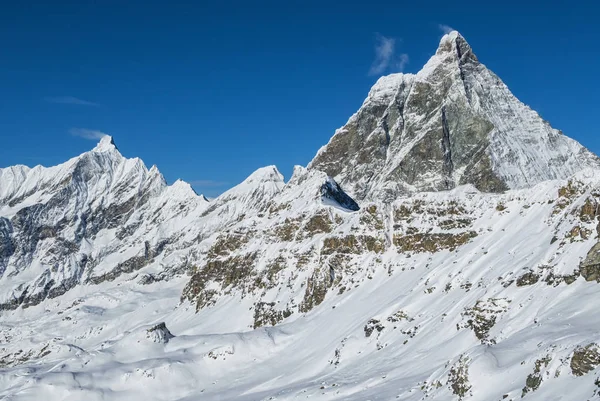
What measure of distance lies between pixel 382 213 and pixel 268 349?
111 feet

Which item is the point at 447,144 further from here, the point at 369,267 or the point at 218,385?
the point at 218,385

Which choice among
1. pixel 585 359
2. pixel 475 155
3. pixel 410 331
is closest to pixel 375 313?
pixel 410 331

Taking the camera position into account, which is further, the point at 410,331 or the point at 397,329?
the point at 397,329

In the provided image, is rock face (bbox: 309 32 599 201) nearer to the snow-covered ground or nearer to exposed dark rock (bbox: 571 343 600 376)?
the snow-covered ground

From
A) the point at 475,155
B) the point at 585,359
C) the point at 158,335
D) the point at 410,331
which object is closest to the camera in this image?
the point at 585,359

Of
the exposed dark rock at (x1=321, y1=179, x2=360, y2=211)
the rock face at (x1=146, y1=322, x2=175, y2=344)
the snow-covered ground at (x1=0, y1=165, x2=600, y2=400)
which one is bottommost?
the snow-covered ground at (x1=0, y1=165, x2=600, y2=400)

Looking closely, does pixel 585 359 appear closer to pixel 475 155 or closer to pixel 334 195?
pixel 334 195

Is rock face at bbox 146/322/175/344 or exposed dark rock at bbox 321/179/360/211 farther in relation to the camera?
exposed dark rock at bbox 321/179/360/211

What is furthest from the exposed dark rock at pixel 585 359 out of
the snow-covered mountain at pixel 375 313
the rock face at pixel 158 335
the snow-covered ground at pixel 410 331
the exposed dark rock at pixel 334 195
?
the exposed dark rock at pixel 334 195

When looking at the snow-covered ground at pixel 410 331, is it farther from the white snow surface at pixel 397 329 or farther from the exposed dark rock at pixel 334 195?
the exposed dark rock at pixel 334 195

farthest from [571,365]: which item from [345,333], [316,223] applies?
[316,223]

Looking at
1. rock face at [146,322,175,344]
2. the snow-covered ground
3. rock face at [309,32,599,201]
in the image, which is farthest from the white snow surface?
rock face at [309,32,599,201]

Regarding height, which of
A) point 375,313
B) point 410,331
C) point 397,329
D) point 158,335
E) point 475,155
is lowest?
point 410,331

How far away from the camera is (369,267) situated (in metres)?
99.5
